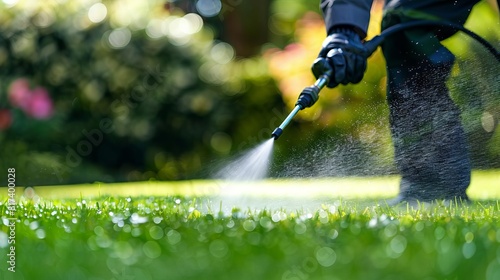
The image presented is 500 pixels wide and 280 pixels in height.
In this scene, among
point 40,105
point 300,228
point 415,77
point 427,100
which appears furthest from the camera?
point 40,105

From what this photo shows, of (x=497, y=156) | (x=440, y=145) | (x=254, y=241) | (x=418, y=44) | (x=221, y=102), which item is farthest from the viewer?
(x=221, y=102)

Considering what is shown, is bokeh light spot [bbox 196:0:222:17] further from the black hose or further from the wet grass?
the wet grass

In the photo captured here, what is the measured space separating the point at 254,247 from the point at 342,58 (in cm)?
143

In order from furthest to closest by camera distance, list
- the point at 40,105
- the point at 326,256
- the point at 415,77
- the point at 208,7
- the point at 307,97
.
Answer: the point at 208,7 → the point at 40,105 → the point at 415,77 → the point at 307,97 → the point at 326,256

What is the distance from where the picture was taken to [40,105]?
24.3ft

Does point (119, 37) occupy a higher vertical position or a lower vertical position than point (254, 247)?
higher

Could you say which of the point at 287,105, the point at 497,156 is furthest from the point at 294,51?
the point at 497,156

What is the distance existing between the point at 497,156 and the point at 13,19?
4601 millimetres

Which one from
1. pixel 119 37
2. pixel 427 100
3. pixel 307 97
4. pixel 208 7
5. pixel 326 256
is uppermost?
pixel 208 7

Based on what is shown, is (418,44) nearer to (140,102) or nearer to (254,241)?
(254,241)

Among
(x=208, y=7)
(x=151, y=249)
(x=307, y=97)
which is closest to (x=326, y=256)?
(x=151, y=249)

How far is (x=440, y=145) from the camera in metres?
4.03

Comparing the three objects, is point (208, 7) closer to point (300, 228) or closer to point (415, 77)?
point (415, 77)

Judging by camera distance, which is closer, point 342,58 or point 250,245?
point 250,245
